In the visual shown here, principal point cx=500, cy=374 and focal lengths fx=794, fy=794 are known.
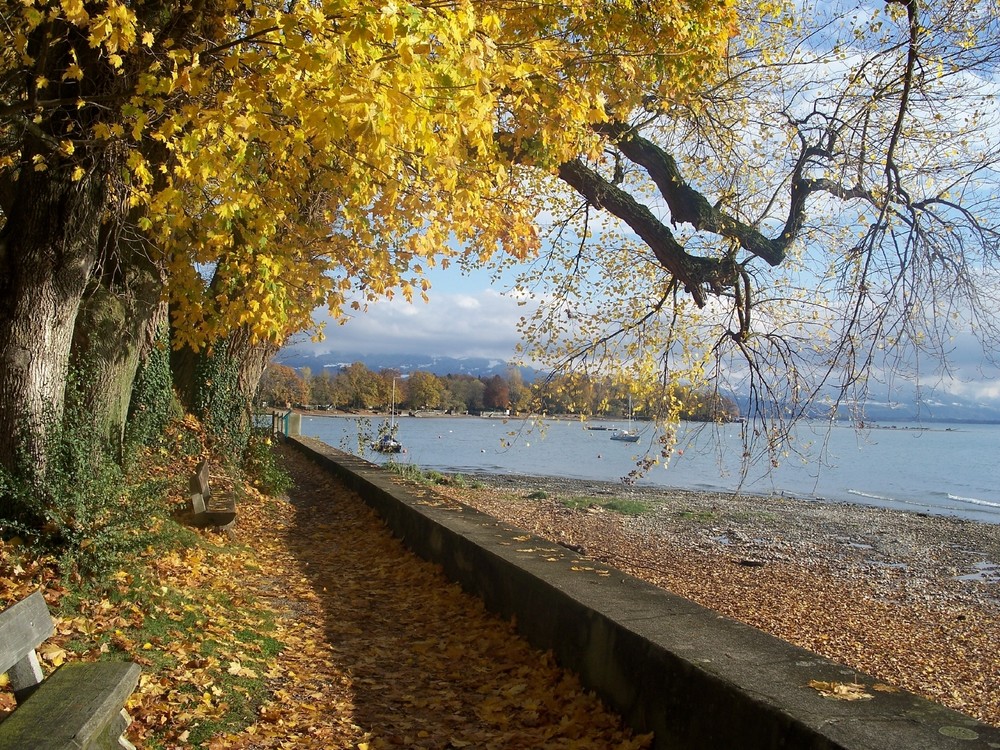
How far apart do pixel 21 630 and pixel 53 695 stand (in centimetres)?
27

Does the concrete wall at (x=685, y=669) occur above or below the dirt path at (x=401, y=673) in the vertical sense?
above

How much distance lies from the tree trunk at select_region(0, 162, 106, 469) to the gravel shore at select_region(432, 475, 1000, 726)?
8.04 m

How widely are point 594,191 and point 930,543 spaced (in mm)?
18794

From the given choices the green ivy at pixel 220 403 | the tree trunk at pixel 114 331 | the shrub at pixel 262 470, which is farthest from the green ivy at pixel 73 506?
the shrub at pixel 262 470

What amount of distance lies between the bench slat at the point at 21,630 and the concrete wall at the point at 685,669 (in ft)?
8.70

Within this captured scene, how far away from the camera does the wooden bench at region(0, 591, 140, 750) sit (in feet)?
8.69

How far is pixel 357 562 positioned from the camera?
8.57 meters


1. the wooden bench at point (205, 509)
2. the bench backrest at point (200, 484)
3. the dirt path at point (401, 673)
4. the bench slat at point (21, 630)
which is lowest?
the dirt path at point (401, 673)

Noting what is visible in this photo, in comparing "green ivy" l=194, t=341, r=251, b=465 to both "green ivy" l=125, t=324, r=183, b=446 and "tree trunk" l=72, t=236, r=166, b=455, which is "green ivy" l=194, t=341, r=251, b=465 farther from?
"tree trunk" l=72, t=236, r=166, b=455

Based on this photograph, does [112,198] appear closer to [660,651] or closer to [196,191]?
[196,191]

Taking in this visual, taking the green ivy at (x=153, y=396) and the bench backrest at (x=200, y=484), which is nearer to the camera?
the bench backrest at (x=200, y=484)

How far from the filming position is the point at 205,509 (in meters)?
8.73

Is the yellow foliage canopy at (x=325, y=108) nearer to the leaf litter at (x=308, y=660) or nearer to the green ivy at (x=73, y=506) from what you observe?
the green ivy at (x=73, y=506)

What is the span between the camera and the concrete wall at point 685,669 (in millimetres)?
2947
